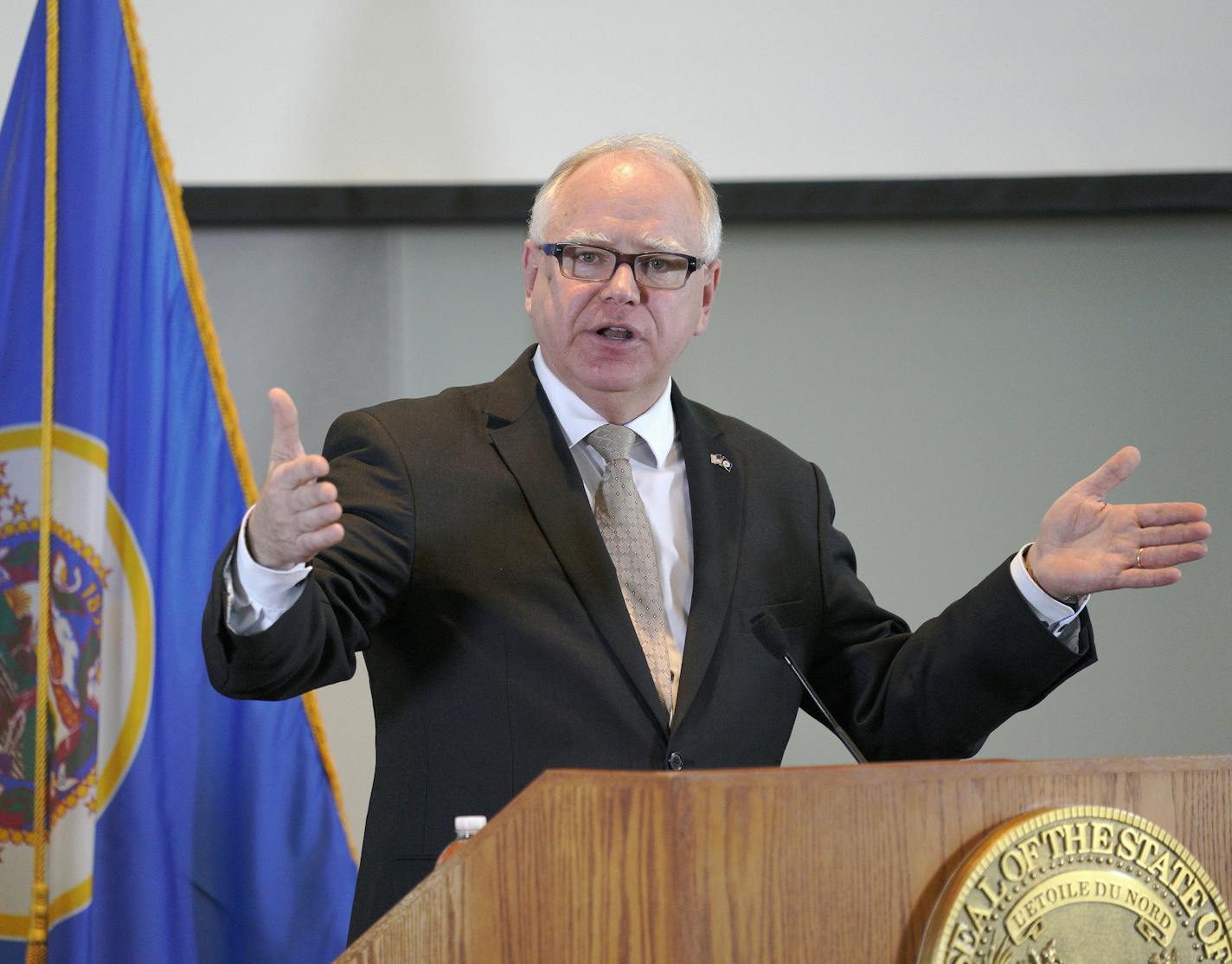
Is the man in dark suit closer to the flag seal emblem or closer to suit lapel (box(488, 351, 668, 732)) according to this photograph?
suit lapel (box(488, 351, 668, 732))

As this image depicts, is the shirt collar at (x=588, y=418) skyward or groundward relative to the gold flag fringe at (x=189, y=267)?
groundward

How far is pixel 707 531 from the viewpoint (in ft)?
5.58

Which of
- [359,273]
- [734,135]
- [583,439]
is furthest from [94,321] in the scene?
[734,135]

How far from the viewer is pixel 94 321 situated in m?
2.11

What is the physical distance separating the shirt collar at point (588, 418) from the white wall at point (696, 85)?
1013 millimetres

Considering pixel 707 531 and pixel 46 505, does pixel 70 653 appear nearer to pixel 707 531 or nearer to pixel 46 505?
pixel 46 505

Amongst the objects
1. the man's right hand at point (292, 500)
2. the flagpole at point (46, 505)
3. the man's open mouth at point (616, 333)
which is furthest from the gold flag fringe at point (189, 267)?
the man's right hand at point (292, 500)

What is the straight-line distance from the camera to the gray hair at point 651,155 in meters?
1.82

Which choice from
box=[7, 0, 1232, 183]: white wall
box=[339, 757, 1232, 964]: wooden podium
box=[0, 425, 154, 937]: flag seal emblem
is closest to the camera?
box=[339, 757, 1232, 964]: wooden podium

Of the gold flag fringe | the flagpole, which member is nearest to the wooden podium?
the flagpole

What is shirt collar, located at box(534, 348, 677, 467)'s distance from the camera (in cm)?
178

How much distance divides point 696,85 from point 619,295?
3.74 feet

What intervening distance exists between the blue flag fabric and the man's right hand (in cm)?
97

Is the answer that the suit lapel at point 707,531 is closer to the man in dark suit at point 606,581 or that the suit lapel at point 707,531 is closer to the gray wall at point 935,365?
the man in dark suit at point 606,581
